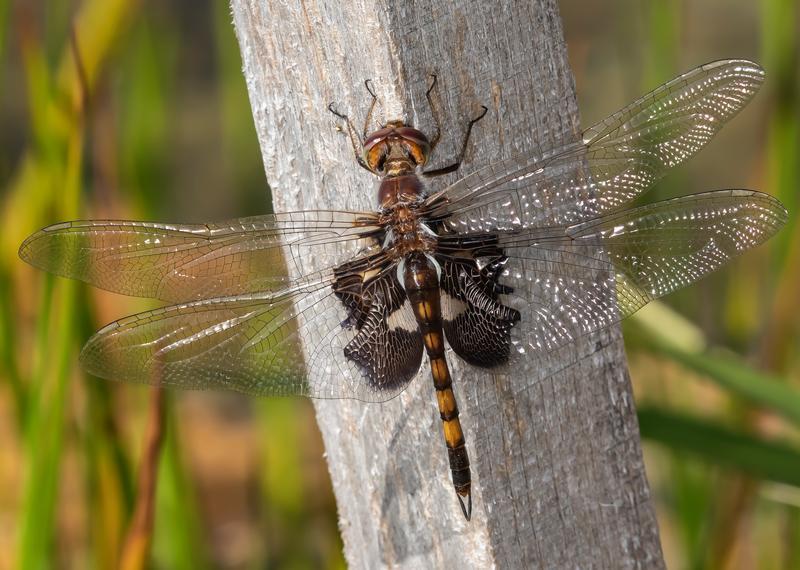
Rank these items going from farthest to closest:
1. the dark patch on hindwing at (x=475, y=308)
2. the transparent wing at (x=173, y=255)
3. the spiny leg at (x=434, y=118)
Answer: the transparent wing at (x=173, y=255), the dark patch on hindwing at (x=475, y=308), the spiny leg at (x=434, y=118)

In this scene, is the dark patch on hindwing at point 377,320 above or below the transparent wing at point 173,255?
below

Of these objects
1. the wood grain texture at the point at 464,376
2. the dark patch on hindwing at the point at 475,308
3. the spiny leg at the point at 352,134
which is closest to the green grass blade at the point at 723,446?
the wood grain texture at the point at 464,376

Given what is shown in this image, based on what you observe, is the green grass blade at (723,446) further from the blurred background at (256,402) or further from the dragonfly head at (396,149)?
the dragonfly head at (396,149)

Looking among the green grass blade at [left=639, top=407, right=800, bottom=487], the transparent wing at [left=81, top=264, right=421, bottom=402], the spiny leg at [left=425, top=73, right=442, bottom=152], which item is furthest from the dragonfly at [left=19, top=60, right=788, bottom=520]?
the green grass blade at [left=639, top=407, right=800, bottom=487]

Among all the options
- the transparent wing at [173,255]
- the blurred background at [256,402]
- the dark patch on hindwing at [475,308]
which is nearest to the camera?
the dark patch on hindwing at [475,308]

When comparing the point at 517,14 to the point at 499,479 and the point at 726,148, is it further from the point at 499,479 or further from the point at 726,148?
the point at 726,148

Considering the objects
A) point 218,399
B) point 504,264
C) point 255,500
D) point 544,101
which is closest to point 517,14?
point 544,101

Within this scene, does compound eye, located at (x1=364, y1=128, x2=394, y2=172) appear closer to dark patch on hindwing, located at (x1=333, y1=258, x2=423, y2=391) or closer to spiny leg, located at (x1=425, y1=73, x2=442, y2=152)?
spiny leg, located at (x1=425, y1=73, x2=442, y2=152)
